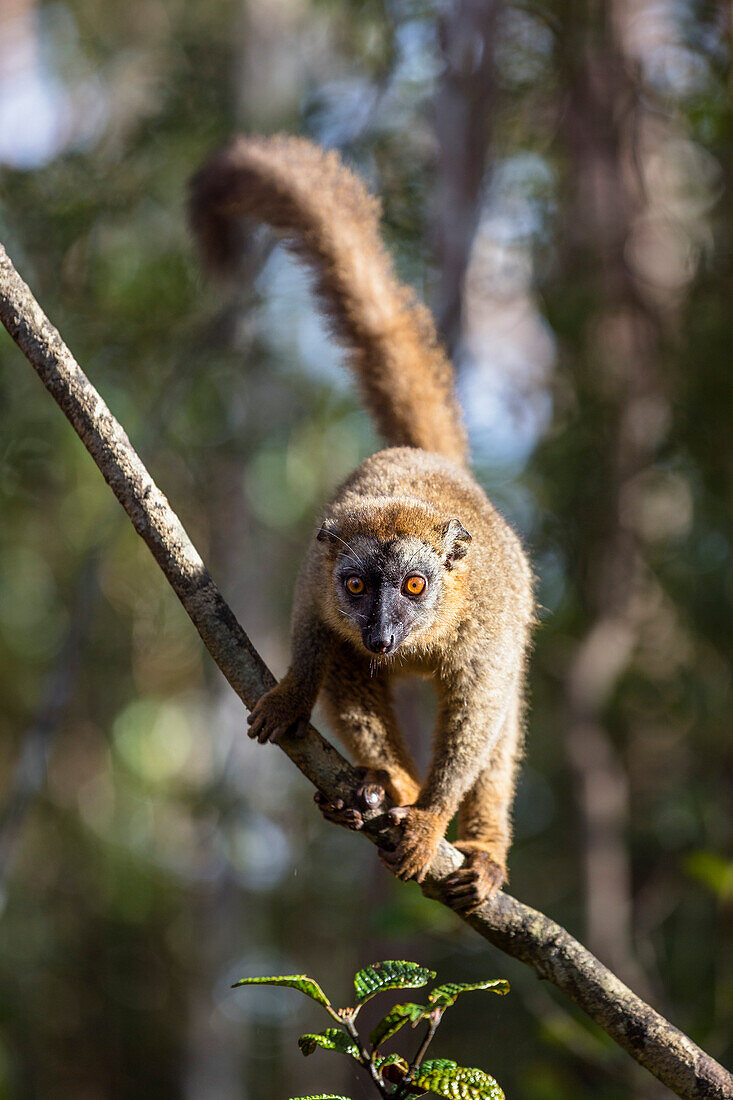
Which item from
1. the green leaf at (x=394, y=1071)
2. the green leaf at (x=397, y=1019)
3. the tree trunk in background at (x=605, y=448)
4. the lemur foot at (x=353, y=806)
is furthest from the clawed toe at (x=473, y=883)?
the tree trunk in background at (x=605, y=448)

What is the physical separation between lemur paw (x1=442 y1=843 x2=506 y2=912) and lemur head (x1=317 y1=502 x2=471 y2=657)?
33.0 inches

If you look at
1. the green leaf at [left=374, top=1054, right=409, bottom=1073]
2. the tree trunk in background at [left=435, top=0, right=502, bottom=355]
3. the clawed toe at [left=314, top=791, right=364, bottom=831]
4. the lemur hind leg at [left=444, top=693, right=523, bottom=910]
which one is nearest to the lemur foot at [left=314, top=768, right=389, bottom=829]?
the clawed toe at [left=314, top=791, right=364, bottom=831]

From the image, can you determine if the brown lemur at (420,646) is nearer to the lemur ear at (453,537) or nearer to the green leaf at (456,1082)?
the lemur ear at (453,537)

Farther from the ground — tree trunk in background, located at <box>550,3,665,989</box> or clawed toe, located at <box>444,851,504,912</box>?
tree trunk in background, located at <box>550,3,665,989</box>

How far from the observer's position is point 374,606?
336cm

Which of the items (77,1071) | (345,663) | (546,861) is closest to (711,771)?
(546,861)

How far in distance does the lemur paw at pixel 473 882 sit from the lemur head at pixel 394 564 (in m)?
0.84

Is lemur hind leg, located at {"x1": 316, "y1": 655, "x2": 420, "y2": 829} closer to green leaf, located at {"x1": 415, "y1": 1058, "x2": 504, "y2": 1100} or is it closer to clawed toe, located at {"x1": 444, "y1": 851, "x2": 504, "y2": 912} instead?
clawed toe, located at {"x1": 444, "y1": 851, "x2": 504, "y2": 912}

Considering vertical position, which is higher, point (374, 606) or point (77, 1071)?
point (374, 606)

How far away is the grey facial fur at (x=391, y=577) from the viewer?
3410 mm

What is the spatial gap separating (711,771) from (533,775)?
15.0ft

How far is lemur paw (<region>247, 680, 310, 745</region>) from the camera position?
3.10 m

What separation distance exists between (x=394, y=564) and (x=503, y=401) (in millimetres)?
7607

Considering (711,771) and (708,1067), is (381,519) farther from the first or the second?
(711,771)
